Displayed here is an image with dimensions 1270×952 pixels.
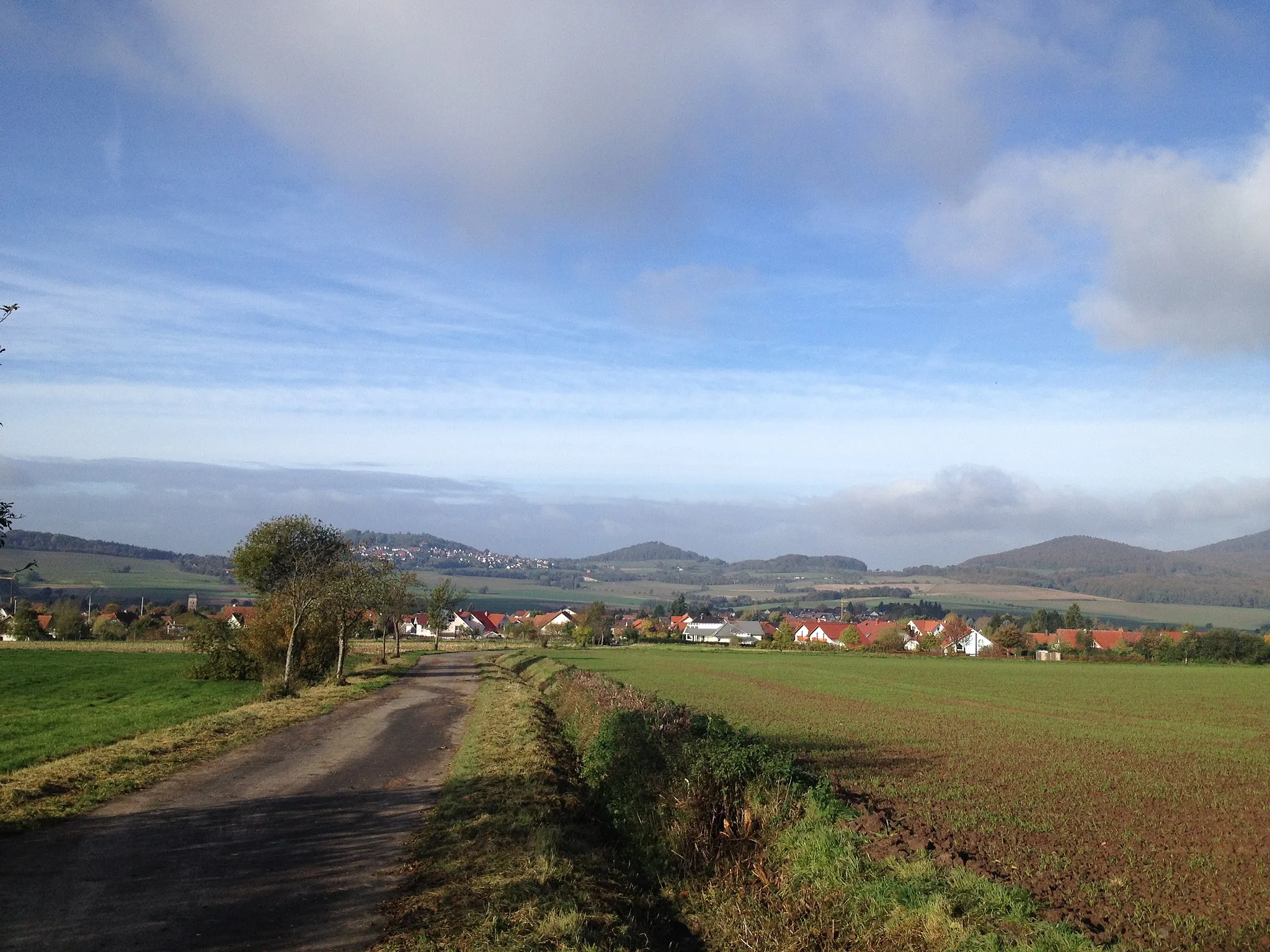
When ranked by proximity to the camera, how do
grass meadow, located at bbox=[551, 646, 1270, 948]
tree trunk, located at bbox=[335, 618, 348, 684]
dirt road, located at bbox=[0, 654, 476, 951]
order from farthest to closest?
1. tree trunk, located at bbox=[335, 618, 348, 684]
2. grass meadow, located at bbox=[551, 646, 1270, 948]
3. dirt road, located at bbox=[0, 654, 476, 951]

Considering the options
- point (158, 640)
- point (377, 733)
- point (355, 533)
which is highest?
point (355, 533)

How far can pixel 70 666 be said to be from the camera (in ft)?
158

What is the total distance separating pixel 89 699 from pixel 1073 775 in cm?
3246

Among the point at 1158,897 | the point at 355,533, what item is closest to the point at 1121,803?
the point at 1158,897

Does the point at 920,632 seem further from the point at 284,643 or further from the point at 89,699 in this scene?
the point at 89,699

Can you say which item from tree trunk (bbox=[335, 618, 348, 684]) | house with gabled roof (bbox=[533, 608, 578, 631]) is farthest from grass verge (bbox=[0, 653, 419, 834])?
house with gabled roof (bbox=[533, 608, 578, 631])

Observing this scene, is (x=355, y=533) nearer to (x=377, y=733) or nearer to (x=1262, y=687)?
(x=377, y=733)

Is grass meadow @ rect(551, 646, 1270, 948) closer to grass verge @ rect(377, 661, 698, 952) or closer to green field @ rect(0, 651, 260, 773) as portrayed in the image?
grass verge @ rect(377, 661, 698, 952)

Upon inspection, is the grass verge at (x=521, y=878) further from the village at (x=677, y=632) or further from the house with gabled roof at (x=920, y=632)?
the house with gabled roof at (x=920, y=632)

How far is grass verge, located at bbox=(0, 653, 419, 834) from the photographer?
11508 mm

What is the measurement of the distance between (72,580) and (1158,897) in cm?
20200

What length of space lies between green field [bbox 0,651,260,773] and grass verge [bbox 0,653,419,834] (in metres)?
1.03

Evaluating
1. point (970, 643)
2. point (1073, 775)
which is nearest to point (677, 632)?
point (970, 643)

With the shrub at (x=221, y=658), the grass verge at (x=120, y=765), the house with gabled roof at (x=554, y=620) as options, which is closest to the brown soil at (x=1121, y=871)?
the grass verge at (x=120, y=765)
